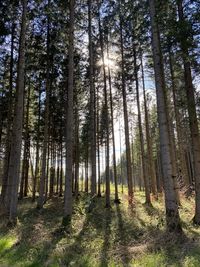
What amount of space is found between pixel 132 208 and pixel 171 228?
7.22 meters

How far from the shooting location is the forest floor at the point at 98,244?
5980 millimetres

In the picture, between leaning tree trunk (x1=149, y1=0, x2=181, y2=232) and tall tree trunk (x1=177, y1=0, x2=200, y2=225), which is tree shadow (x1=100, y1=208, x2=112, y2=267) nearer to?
leaning tree trunk (x1=149, y1=0, x2=181, y2=232)

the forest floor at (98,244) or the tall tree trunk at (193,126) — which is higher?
the tall tree trunk at (193,126)

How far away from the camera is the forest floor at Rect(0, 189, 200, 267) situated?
19.6 feet

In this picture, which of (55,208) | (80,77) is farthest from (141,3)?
(55,208)

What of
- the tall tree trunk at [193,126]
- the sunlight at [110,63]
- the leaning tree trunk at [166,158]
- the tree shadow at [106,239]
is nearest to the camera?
the tree shadow at [106,239]

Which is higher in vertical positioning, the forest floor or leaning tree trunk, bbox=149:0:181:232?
leaning tree trunk, bbox=149:0:181:232

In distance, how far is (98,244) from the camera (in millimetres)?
7781

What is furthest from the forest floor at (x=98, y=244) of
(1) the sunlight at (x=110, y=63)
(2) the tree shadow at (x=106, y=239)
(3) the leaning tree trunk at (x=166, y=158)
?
(1) the sunlight at (x=110, y=63)

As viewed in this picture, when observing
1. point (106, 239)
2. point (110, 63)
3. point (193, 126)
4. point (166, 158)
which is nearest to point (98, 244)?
point (106, 239)

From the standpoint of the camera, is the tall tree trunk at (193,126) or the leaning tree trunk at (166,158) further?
the tall tree trunk at (193,126)

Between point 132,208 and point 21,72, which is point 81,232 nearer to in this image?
point 132,208

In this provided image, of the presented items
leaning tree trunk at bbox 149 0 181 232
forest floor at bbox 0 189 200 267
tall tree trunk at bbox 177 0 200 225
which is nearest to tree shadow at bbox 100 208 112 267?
forest floor at bbox 0 189 200 267

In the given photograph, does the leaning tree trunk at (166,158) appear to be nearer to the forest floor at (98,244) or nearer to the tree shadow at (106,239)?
the forest floor at (98,244)
